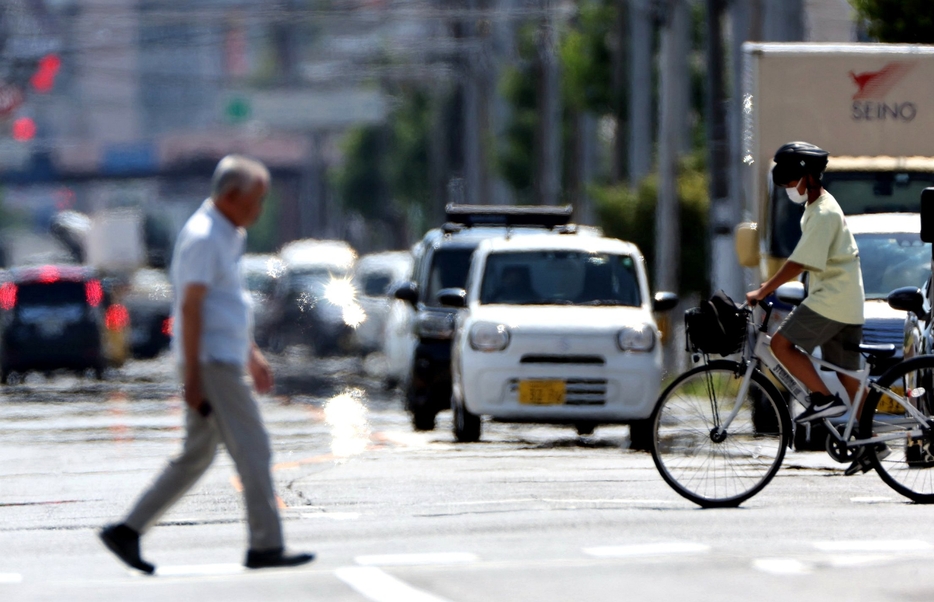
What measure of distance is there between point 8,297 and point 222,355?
78.0ft

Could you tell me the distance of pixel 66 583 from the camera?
878 centimetres

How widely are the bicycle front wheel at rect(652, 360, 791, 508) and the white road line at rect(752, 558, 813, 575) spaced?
222 centimetres

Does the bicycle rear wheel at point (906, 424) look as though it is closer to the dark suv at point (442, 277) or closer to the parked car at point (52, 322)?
the dark suv at point (442, 277)

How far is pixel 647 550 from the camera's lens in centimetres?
941

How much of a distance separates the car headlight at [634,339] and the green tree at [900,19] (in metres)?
8.40

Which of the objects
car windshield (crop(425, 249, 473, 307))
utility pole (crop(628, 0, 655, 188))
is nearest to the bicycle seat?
car windshield (crop(425, 249, 473, 307))

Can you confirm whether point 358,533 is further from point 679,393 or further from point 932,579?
point 932,579

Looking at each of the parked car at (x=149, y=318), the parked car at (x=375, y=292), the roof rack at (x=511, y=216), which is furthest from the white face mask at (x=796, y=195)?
the parked car at (x=149, y=318)

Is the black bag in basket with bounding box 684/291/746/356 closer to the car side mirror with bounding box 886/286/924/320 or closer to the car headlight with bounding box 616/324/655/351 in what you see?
the car side mirror with bounding box 886/286/924/320

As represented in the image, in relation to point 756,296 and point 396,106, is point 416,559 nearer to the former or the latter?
point 756,296

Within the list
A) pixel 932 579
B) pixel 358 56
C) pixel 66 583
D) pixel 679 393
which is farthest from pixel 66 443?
pixel 358 56

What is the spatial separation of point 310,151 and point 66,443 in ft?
351

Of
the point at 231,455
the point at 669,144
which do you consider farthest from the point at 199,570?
the point at 669,144

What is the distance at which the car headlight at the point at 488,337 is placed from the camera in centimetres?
1633
